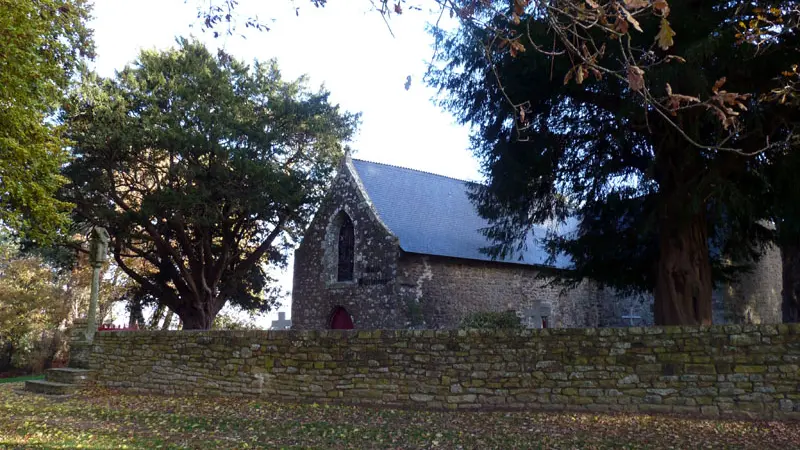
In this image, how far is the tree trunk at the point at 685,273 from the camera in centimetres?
1122

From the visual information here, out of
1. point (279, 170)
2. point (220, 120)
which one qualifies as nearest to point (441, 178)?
point (279, 170)

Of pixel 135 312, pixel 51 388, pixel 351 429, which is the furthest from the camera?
pixel 135 312

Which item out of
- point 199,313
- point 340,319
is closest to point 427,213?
point 340,319

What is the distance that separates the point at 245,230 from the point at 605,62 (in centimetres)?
1694

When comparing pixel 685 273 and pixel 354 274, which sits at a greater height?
pixel 354 274

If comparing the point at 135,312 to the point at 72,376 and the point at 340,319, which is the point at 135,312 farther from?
the point at 72,376

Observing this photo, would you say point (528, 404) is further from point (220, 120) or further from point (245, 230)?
point (245, 230)

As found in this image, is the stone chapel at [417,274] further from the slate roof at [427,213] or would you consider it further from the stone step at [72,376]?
the stone step at [72,376]

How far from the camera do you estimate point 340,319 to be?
2130cm

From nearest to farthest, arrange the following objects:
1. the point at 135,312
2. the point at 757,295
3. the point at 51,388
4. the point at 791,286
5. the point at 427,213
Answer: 1. the point at 51,388
2. the point at 791,286
3. the point at 757,295
4. the point at 427,213
5. the point at 135,312

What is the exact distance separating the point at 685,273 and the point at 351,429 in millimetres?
6790

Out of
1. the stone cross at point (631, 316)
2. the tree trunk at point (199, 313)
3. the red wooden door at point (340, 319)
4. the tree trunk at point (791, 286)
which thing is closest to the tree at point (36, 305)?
the tree trunk at point (199, 313)

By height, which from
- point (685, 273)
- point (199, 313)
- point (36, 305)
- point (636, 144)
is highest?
point (636, 144)

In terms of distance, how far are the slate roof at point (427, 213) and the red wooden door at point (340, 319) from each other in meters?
3.38
